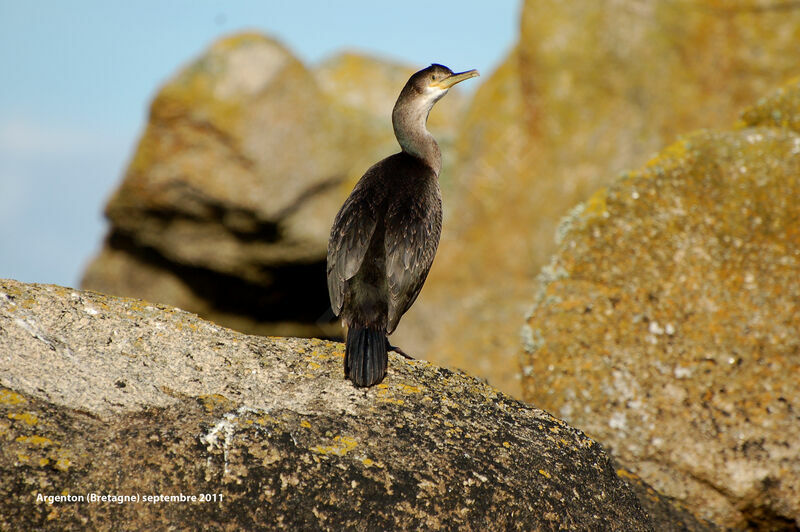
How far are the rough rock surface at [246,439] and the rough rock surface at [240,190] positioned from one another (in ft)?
43.2

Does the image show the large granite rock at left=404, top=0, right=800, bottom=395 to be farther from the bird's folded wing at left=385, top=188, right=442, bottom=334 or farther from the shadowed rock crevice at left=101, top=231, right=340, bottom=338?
the bird's folded wing at left=385, top=188, right=442, bottom=334

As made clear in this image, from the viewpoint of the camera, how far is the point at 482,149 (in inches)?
591

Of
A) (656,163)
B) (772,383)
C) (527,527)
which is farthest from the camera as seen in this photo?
(656,163)

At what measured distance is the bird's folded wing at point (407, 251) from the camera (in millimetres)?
6027

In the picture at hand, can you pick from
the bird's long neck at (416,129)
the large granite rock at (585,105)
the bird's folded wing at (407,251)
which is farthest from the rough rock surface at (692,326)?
the large granite rock at (585,105)

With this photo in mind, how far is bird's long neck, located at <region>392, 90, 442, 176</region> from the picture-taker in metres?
7.42

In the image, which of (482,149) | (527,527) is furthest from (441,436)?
(482,149)

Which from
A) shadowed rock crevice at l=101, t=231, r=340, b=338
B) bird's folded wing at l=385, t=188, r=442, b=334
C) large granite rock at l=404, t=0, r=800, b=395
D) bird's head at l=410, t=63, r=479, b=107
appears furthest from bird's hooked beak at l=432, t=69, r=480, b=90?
shadowed rock crevice at l=101, t=231, r=340, b=338

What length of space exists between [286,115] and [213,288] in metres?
4.59

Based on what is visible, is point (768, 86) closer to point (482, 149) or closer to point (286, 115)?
point (482, 149)

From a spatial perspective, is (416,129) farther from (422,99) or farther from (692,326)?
(692,326)

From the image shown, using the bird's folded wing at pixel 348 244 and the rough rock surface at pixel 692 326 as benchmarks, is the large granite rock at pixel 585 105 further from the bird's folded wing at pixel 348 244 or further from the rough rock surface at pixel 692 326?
the bird's folded wing at pixel 348 244

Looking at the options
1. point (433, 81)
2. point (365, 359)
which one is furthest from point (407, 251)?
point (433, 81)

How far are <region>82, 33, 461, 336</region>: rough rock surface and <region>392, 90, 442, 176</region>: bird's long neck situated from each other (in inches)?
396
